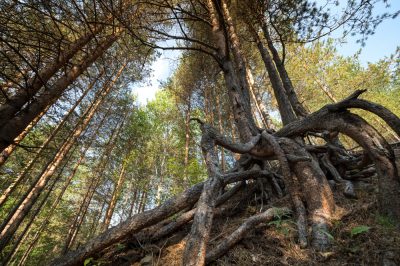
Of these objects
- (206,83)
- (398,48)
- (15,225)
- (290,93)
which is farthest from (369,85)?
(15,225)

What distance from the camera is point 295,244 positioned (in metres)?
2.41

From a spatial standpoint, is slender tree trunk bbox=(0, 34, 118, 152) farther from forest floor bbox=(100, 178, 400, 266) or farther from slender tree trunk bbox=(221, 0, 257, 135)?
slender tree trunk bbox=(221, 0, 257, 135)

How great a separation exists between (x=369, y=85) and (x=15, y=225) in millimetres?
21788

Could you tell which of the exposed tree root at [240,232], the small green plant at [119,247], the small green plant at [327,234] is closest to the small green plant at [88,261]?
the small green plant at [119,247]

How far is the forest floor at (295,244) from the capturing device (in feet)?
6.72

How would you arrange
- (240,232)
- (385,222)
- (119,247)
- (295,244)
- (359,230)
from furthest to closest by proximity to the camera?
(119,247), (240,232), (295,244), (385,222), (359,230)

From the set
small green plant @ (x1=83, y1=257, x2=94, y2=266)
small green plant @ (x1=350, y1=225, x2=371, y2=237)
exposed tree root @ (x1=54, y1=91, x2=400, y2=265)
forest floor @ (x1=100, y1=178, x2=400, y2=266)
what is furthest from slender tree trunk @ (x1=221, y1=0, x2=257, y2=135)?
small green plant @ (x1=83, y1=257, x2=94, y2=266)

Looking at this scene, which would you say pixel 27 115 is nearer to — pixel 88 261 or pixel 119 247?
pixel 88 261

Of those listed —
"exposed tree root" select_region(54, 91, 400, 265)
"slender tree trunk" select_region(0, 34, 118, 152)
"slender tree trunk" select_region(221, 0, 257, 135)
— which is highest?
"slender tree trunk" select_region(221, 0, 257, 135)

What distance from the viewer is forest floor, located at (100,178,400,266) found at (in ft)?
6.72

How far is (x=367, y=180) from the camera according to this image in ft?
12.2

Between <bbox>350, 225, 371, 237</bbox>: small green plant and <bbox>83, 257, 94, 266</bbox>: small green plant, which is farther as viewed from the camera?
<bbox>83, 257, 94, 266</bbox>: small green plant

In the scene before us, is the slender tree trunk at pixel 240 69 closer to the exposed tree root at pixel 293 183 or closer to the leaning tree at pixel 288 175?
the leaning tree at pixel 288 175

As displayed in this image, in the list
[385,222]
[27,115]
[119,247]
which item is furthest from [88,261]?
[385,222]
